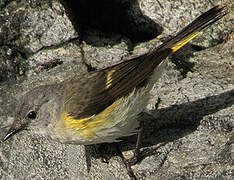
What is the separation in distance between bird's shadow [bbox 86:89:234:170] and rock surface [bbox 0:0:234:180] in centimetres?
1

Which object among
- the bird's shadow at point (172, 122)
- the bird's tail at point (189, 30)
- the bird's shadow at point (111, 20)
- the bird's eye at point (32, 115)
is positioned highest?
the bird's tail at point (189, 30)

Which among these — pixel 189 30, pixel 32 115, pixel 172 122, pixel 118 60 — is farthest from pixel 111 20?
pixel 32 115

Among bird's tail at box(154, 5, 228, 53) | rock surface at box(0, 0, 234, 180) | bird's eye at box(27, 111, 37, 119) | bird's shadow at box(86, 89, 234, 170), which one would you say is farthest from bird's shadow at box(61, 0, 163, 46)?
bird's eye at box(27, 111, 37, 119)

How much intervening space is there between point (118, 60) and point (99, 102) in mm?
1136

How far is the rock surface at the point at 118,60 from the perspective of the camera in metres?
5.89

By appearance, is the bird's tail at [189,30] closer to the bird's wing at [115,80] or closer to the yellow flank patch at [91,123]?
the bird's wing at [115,80]

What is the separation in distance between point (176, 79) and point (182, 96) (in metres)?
0.29

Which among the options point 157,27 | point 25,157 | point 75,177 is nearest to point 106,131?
point 75,177

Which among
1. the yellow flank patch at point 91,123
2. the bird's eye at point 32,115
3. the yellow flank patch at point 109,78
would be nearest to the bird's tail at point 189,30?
the yellow flank patch at point 109,78

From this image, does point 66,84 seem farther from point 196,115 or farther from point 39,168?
point 196,115

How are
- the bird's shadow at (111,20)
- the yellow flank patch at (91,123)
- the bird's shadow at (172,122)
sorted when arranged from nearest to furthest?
1. the yellow flank patch at (91,123)
2. the bird's shadow at (172,122)
3. the bird's shadow at (111,20)

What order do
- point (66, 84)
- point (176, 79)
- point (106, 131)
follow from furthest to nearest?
point (176, 79) < point (66, 84) < point (106, 131)

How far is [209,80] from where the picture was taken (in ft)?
21.3

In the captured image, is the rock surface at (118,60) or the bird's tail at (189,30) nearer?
the rock surface at (118,60)
